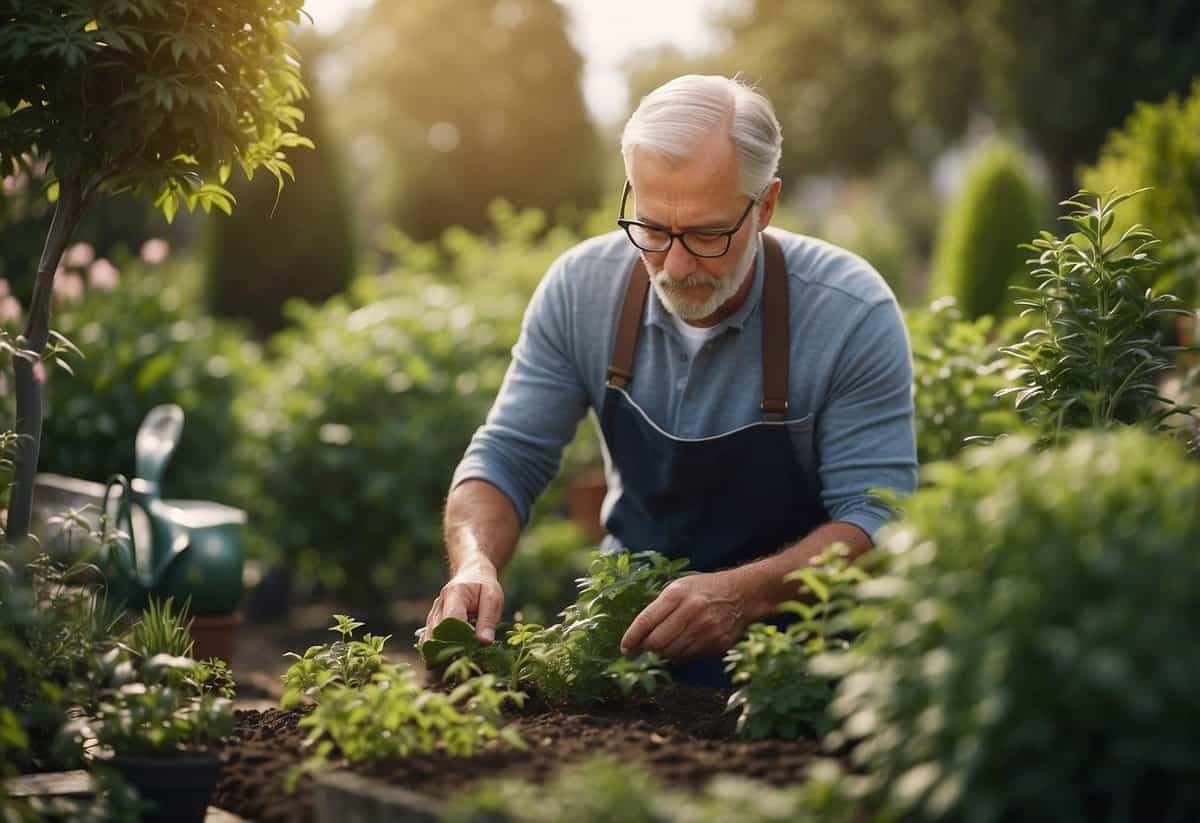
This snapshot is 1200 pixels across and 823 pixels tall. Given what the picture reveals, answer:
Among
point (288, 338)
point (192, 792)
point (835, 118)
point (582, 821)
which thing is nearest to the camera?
point (582, 821)

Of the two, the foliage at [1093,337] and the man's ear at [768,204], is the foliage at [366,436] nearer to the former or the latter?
the man's ear at [768,204]

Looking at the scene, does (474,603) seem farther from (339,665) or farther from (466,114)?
(466,114)

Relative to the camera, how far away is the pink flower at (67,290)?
17.7 ft

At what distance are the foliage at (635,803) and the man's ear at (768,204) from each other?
1627 millimetres

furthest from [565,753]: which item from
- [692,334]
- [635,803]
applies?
[692,334]

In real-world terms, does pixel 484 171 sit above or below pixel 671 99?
above

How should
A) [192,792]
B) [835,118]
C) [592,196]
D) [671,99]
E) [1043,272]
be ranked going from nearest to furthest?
[192,792]
[1043,272]
[671,99]
[592,196]
[835,118]

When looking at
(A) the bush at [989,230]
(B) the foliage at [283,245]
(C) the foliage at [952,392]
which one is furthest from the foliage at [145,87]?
(B) the foliage at [283,245]

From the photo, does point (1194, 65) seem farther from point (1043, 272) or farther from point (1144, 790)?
point (1144, 790)

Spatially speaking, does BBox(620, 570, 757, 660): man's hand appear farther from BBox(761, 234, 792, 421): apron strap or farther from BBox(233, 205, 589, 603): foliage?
BBox(233, 205, 589, 603): foliage

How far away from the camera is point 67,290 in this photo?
17.7 feet

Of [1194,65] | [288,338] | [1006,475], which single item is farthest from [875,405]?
[1194,65]

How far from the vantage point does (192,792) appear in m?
1.94

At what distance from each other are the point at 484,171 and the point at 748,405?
913 inches
